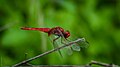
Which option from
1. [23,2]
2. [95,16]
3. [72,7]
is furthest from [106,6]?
[23,2]

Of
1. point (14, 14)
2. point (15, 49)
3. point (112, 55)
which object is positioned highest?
point (14, 14)

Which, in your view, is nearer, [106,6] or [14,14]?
[14,14]

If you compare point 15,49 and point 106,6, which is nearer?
point 15,49

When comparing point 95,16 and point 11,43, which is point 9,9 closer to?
point 11,43

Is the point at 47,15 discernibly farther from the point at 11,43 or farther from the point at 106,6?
the point at 106,6

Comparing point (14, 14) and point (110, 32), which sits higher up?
point (14, 14)

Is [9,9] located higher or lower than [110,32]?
higher
